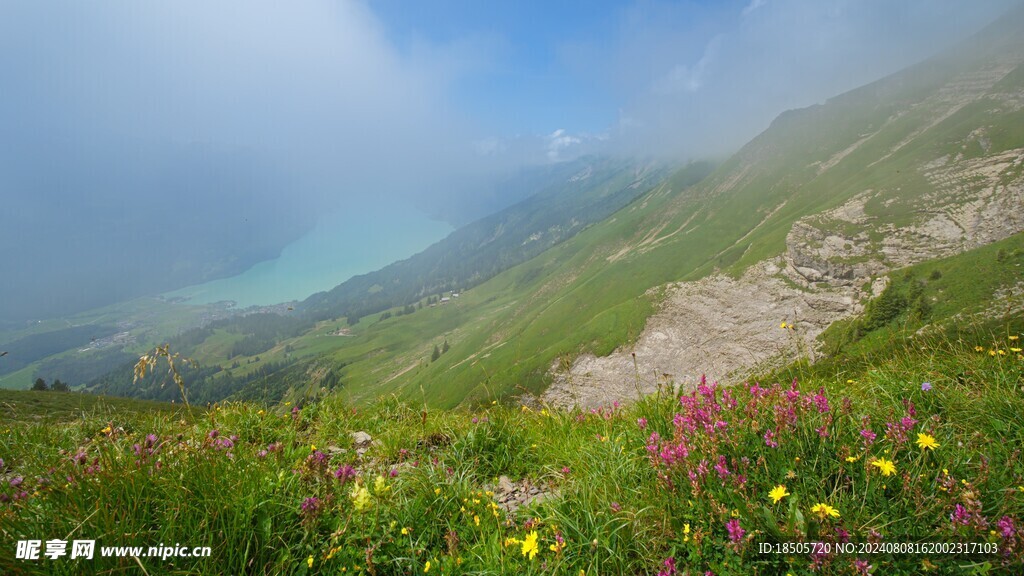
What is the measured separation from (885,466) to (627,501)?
Answer: 2.00 metres

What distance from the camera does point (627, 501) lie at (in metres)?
3.69

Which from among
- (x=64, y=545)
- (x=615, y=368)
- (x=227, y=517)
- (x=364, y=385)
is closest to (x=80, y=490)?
(x=64, y=545)

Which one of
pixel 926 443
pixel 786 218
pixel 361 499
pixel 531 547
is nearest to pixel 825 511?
pixel 926 443

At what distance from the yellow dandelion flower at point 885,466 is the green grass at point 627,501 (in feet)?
0.23

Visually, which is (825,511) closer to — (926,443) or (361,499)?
(926,443)

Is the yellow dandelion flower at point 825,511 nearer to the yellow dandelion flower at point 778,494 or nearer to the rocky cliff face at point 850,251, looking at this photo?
the yellow dandelion flower at point 778,494

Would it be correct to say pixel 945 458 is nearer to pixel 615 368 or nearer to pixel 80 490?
pixel 80 490

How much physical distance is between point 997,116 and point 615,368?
492 ft

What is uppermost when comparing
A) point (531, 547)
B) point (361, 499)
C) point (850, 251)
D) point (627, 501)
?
point (361, 499)

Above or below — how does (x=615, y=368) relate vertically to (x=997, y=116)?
below

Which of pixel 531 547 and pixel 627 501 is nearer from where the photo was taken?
pixel 531 547

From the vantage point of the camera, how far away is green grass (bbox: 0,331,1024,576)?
2.76 metres

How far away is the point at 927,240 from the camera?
88125 millimetres

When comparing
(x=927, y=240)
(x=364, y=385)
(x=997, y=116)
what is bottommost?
(x=364, y=385)
